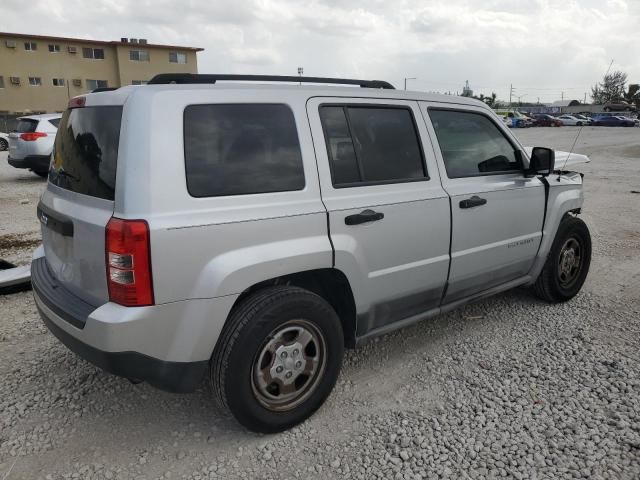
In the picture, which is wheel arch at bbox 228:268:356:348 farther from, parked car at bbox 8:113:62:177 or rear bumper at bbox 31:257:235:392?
parked car at bbox 8:113:62:177

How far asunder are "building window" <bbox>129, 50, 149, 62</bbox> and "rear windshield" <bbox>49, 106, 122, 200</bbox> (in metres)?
51.3

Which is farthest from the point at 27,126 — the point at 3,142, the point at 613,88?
the point at 613,88

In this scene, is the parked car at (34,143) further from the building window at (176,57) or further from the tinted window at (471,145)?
the building window at (176,57)

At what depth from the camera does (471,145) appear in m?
3.68

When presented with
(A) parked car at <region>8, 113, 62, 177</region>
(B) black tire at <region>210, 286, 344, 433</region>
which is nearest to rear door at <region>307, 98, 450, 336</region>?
(B) black tire at <region>210, 286, 344, 433</region>

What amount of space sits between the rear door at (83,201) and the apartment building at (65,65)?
45916 millimetres

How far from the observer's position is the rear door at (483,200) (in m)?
3.43

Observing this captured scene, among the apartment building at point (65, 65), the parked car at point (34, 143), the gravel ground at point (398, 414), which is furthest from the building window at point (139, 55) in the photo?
the gravel ground at point (398, 414)

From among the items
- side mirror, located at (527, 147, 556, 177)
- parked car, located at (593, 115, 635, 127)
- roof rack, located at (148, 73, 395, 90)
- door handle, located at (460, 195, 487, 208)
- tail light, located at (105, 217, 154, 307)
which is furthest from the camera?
parked car, located at (593, 115, 635, 127)

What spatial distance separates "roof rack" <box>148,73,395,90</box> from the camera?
2.62 meters

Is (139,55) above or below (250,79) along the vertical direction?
above

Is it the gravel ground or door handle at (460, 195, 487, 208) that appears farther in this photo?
door handle at (460, 195, 487, 208)

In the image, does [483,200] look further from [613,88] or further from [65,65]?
[613,88]

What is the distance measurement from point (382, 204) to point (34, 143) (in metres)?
11.2
